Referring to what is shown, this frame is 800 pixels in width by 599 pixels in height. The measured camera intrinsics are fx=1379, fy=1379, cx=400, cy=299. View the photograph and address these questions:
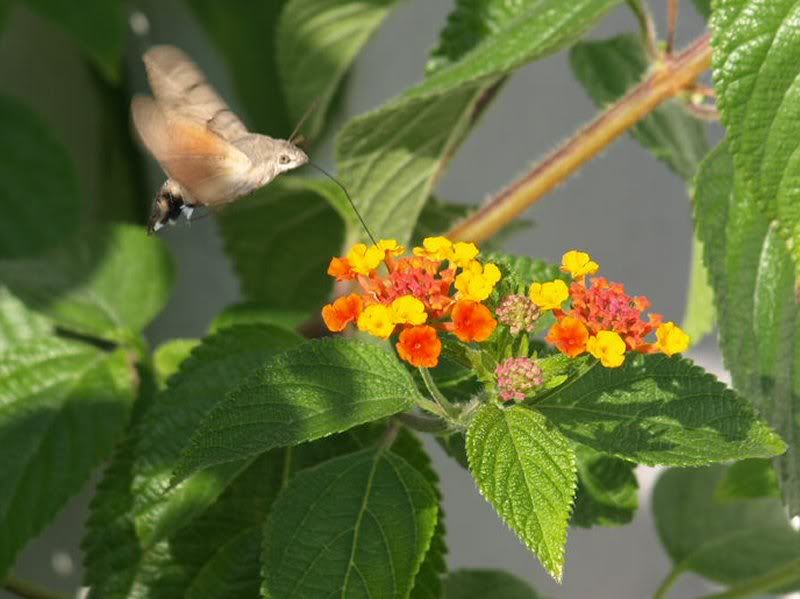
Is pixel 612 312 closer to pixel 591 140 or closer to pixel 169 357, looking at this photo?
pixel 591 140

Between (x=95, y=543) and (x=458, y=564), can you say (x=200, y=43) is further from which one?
(x=95, y=543)

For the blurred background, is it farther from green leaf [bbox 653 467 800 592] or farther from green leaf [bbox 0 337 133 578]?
green leaf [bbox 0 337 133 578]

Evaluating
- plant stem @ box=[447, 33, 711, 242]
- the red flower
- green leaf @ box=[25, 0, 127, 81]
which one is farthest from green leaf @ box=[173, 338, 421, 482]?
green leaf @ box=[25, 0, 127, 81]

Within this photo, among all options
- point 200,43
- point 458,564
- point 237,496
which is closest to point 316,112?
point 237,496

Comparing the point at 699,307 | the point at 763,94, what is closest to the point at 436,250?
the point at 763,94

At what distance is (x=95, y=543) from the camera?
1.00 meters

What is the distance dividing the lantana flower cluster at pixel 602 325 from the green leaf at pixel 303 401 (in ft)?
0.33

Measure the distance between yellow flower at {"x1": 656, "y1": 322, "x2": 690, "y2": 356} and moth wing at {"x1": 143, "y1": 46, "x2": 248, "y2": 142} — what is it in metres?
0.29

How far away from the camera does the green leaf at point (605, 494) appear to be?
0.98m

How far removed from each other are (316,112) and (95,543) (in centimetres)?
56

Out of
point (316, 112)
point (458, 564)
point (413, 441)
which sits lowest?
point (458, 564)

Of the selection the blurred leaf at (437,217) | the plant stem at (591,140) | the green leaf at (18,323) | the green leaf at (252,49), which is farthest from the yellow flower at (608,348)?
the green leaf at (252,49)

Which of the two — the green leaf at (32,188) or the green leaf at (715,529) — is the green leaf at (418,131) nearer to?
the green leaf at (715,529)

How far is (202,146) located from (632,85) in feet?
1.62
